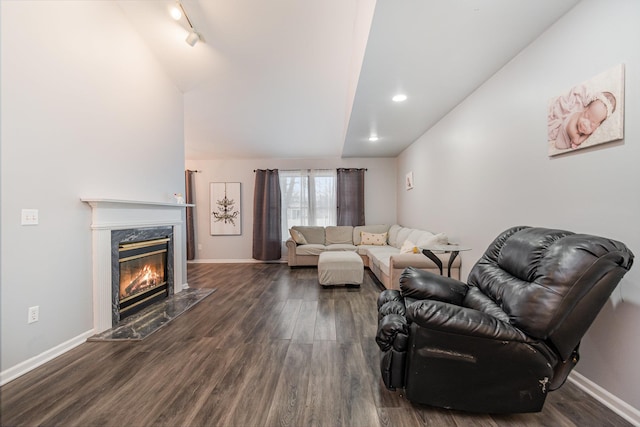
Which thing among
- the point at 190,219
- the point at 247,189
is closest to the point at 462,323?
the point at 247,189

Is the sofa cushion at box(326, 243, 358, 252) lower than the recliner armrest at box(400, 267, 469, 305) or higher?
lower

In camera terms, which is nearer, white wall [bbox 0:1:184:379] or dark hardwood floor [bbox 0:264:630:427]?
dark hardwood floor [bbox 0:264:630:427]

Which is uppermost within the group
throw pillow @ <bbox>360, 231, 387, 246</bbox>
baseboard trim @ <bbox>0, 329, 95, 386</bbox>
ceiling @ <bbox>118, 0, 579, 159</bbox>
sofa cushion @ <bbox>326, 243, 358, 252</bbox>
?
ceiling @ <bbox>118, 0, 579, 159</bbox>

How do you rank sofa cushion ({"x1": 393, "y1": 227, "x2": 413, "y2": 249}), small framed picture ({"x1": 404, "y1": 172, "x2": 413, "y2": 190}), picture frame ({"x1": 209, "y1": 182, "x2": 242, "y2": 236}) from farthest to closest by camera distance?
picture frame ({"x1": 209, "y1": 182, "x2": 242, "y2": 236}) → small framed picture ({"x1": 404, "y1": 172, "x2": 413, "y2": 190}) → sofa cushion ({"x1": 393, "y1": 227, "x2": 413, "y2": 249})

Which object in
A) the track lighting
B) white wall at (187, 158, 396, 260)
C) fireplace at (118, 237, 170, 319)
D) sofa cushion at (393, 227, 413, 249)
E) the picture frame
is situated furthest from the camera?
the picture frame

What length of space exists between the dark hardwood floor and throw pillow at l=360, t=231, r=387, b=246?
2.82 metres

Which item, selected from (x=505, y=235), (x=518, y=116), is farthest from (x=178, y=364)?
(x=518, y=116)

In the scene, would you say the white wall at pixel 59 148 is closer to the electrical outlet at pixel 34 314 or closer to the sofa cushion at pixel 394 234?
the electrical outlet at pixel 34 314

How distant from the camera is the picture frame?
618 cm

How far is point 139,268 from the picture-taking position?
9.65 feet

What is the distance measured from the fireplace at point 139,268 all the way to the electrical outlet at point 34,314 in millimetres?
617

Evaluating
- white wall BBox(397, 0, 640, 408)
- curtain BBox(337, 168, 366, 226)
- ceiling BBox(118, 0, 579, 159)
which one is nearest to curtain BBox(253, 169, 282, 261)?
ceiling BBox(118, 0, 579, 159)

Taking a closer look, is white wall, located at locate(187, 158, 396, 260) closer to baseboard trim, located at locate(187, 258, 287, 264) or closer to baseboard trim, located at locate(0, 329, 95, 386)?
baseboard trim, located at locate(187, 258, 287, 264)

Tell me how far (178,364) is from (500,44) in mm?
3416
